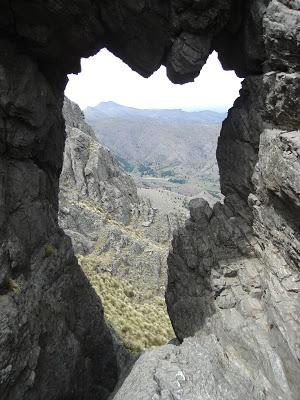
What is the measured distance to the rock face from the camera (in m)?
25.5

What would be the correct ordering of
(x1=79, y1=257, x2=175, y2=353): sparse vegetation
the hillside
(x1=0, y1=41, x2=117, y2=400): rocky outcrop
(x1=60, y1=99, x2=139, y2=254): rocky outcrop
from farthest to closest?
(x1=60, y1=99, x2=139, y2=254): rocky outcrop < the hillside < (x1=79, y1=257, x2=175, y2=353): sparse vegetation < (x1=0, y1=41, x2=117, y2=400): rocky outcrop

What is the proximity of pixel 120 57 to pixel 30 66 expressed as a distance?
8.58 meters

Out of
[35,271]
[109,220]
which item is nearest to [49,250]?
[35,271]

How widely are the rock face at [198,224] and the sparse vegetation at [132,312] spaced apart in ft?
50.9

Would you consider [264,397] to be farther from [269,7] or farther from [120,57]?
[120,57]

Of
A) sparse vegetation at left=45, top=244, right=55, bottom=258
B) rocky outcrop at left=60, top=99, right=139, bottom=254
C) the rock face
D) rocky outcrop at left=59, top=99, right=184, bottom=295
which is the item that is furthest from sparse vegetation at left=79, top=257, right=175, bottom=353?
sparse vegetation at left=45, top=244, right=55, bottom=258

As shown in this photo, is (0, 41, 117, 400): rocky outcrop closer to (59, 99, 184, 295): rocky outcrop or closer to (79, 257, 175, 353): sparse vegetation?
(79, 257, 175, 353): sparse vegetation

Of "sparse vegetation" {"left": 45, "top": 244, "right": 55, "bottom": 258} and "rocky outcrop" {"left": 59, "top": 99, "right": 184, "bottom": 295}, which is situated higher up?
"sparse vegetation" {"left": 45, "top": 244, "right": 55, "bottom": 258}

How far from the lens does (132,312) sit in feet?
208

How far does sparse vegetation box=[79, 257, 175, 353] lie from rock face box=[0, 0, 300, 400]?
50.9 feet

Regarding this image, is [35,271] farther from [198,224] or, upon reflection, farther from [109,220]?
[109,220]

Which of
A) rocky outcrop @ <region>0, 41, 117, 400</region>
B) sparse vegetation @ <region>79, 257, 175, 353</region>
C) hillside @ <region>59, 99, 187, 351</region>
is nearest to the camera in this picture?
rocky outcrop @ <region>0, 41, 117, 400</region>

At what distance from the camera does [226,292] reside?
32.2 meters

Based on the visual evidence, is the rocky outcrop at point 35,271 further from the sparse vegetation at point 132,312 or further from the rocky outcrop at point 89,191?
the rocky outcrop at point 89,191
